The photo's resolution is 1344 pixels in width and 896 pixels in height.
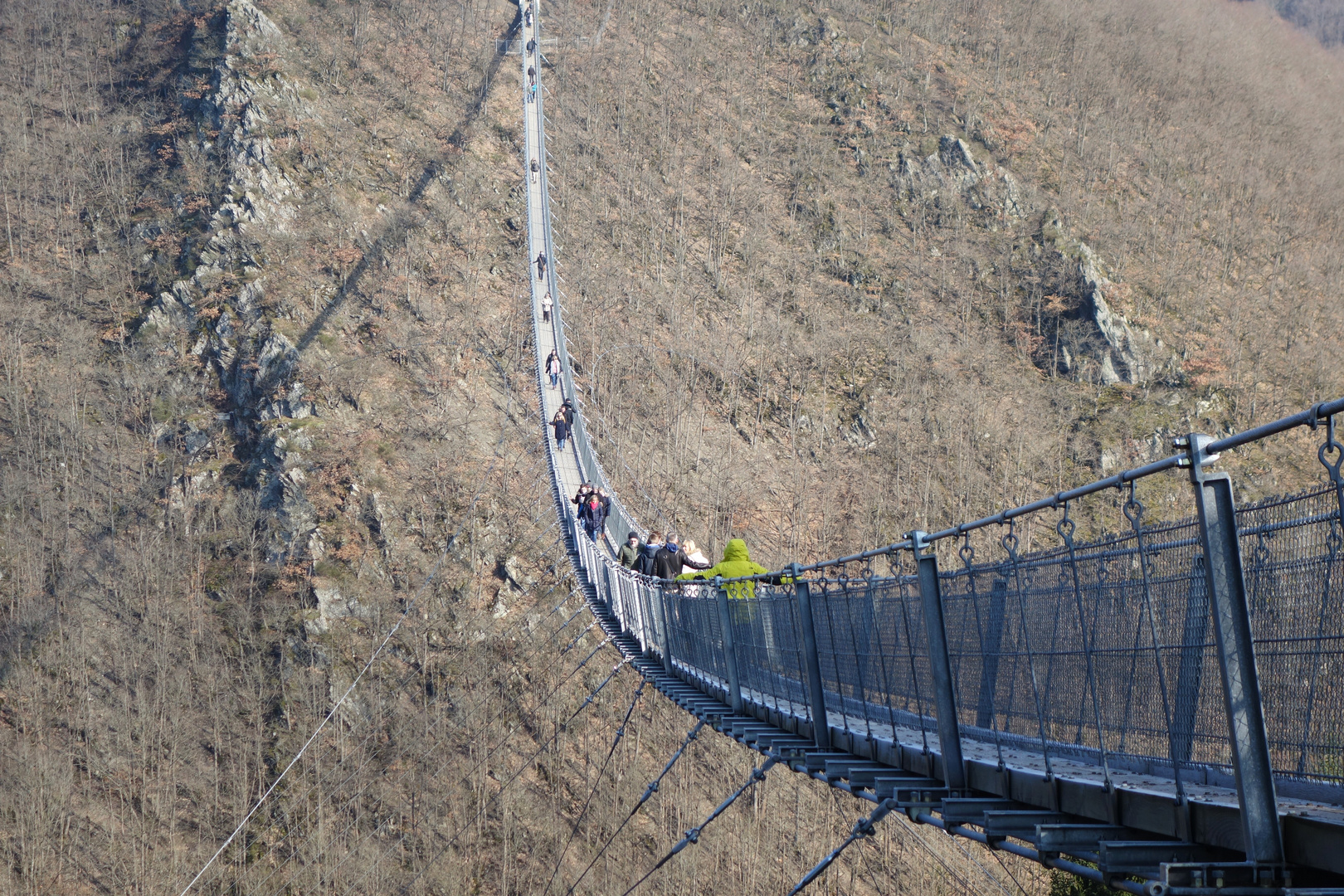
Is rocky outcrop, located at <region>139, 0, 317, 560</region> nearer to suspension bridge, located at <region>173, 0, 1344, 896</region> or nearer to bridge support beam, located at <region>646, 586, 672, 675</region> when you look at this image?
bridge support beam, located at <region>646, 586, 672, 675</region>

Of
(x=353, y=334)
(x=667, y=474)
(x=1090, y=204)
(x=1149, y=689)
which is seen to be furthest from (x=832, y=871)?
(x=1090, y=204)

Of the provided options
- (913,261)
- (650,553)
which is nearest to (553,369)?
(650,553)

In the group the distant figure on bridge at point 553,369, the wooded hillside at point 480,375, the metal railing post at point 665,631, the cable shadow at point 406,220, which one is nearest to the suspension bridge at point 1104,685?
the metal railing post at point 665,631

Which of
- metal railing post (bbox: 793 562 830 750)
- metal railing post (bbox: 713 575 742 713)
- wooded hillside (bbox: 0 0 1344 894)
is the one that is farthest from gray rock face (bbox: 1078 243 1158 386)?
metal railing post (bbox: 793 562 830 750)

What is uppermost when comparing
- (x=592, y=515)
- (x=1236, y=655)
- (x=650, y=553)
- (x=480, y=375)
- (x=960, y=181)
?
(x=1236, y=655)

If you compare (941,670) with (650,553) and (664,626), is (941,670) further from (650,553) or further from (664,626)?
(650,553)

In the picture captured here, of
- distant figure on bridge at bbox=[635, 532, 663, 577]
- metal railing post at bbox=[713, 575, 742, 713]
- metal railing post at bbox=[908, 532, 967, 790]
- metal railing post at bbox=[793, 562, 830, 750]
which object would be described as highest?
metal railing post at bbox=[908, 532, 967, 790]

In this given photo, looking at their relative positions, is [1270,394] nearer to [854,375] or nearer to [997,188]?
[997,188]
